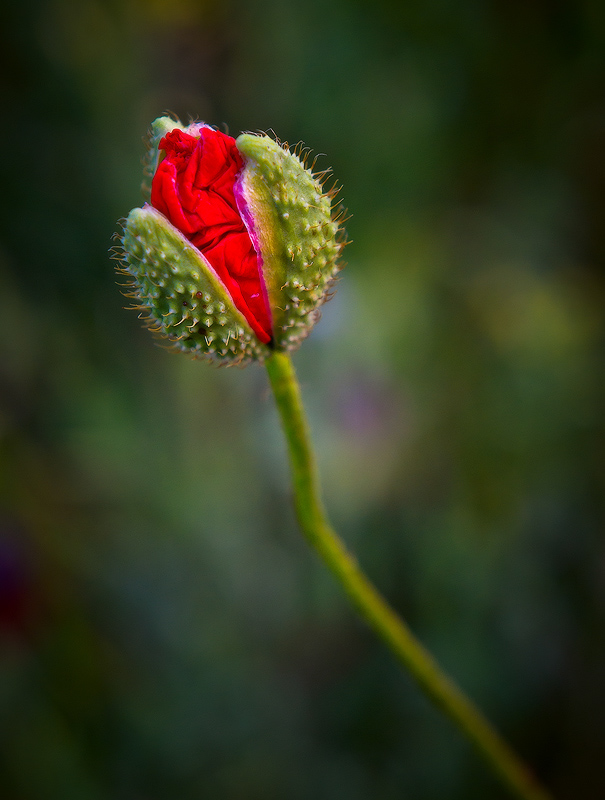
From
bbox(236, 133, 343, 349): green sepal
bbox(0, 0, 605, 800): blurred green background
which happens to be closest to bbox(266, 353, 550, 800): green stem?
bbox(236, 133, 343, 349): green sepal

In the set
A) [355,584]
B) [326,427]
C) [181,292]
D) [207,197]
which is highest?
[207,197]

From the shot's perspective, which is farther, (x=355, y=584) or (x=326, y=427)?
(x=326, y=427)

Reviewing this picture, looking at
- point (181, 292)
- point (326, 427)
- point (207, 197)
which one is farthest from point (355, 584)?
point (326, 427)

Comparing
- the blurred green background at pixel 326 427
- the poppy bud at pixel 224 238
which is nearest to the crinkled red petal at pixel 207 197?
the poppy bud at pixel 224 238

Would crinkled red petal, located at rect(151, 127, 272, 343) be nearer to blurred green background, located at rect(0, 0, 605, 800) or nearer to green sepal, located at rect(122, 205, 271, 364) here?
green sepal, located at rect(122, 205, 271, 364)

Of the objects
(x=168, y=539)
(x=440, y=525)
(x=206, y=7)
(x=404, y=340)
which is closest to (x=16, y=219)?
(x=206, y=7)

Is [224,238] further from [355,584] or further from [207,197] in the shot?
[355,584]

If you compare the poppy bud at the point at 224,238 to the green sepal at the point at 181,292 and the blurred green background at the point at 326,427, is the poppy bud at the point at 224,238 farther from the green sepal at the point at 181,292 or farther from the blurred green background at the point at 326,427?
the blurred green background at the point at 326,427

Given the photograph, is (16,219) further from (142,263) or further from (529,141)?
(529,141)
